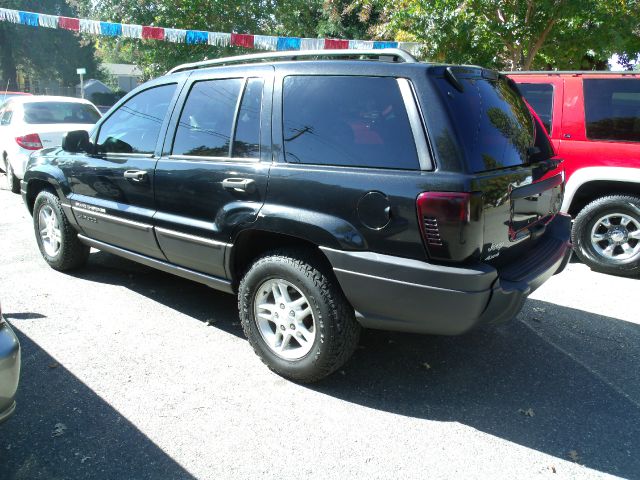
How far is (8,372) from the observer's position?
7.15 feet

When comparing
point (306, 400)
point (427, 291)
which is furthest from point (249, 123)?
point (306, 400)

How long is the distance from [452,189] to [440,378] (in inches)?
55.2

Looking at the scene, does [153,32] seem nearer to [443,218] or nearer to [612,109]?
[612,109]

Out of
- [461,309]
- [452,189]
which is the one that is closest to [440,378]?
[461,309]

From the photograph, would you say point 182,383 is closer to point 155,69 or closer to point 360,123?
point 360,123

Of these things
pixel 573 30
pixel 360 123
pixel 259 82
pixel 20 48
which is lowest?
pixel 360 123

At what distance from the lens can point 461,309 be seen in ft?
8.47

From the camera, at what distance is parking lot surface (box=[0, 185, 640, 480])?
8.23ft

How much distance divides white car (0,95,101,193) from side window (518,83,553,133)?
6.66 metres

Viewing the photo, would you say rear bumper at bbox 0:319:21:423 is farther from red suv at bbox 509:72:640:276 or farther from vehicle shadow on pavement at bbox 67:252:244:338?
red suv at bbox 509:72:640:276

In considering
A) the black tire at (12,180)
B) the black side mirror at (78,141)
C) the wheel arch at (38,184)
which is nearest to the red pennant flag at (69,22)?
the black tire at (12,180)

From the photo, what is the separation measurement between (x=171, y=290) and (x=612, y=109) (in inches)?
186

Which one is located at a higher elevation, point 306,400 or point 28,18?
point 28,18

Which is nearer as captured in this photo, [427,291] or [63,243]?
[427,291]
